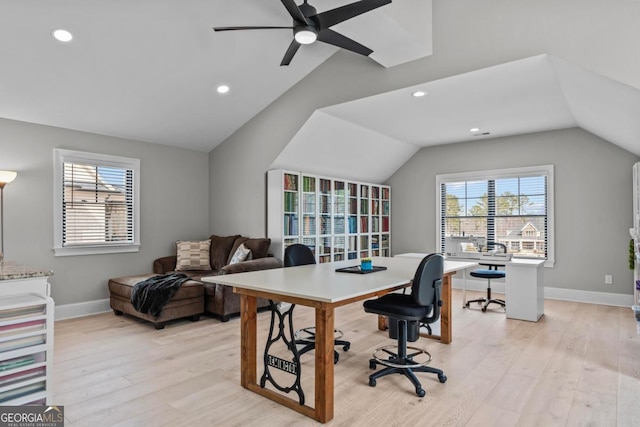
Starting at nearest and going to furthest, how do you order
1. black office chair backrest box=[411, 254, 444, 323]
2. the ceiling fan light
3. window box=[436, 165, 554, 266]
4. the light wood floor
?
the light wood floor, black office chair backrest box=[411, 254, 444, 323], the ceiling fan light, window box=[436, 165, 554, 266]

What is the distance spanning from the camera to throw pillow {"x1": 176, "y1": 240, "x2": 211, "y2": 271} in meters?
5.20

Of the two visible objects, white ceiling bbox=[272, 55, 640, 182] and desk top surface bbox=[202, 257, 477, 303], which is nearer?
desk top surface bbox=[202, 257, 477, 303]

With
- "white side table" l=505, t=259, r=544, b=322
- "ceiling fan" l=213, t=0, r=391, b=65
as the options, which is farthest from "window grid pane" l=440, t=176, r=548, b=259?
"ceiling fan" l=213, t=0, r=391, b=65

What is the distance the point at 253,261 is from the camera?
4.64m

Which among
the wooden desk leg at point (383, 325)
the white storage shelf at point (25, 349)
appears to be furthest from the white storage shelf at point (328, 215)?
the white storage shelf at point (25, 349)

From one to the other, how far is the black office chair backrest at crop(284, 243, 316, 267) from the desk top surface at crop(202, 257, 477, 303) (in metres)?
0.33

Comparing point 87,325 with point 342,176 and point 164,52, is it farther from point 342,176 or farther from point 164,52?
point 342,176

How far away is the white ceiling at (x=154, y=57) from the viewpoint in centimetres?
318

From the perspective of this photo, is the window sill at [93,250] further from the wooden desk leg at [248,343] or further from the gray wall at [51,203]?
the wooden desk leg at [248,343]

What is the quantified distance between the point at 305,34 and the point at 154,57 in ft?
6.19

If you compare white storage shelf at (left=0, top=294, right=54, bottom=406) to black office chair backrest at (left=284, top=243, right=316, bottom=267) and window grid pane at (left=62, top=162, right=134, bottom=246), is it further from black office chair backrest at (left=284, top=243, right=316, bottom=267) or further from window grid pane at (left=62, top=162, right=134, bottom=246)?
window grid pane at (left=62, top=162, right=134, bottom=246)

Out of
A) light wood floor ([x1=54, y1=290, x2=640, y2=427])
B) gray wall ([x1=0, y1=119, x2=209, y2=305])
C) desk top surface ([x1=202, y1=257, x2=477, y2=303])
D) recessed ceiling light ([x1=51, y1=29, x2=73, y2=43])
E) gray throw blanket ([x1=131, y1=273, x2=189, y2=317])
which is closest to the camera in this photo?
desk top surface ([x1=202, y1=257, x2=477, y2=303])

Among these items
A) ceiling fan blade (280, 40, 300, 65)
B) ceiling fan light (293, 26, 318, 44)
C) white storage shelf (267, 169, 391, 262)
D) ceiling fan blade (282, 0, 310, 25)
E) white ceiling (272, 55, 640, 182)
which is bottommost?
white storage shelf (267, 169, 391, 262)

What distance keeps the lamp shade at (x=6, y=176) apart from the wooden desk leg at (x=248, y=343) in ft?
9.57
